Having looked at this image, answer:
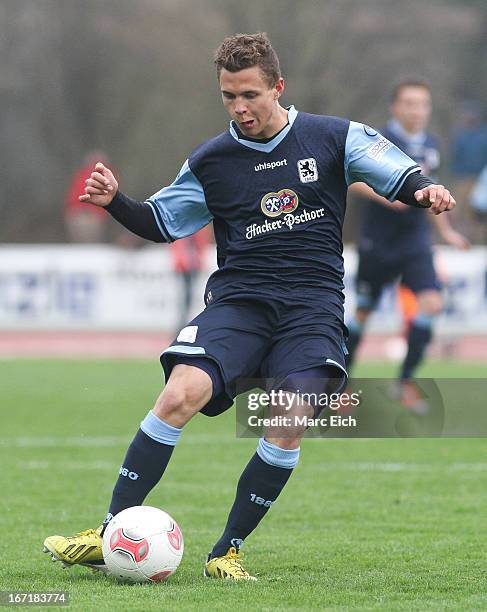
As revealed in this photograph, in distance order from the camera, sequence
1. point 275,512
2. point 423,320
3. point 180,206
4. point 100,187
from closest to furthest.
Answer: point 100,187
point 180,206
point 275,512
point 423,320

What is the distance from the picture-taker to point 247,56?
504 cm

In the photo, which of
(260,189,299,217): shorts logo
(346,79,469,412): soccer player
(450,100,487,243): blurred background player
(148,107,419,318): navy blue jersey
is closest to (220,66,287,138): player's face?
(148,107,419,318): navy blue jersey

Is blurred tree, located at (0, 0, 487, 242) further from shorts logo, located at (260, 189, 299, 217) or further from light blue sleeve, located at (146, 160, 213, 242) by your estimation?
shorts logo, located at (260, 189, 299, 217)

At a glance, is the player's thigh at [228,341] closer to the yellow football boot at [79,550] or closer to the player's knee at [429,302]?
the yellow football boot at [79,550]

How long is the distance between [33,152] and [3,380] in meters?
15.9

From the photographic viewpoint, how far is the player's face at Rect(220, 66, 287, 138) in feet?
16.5

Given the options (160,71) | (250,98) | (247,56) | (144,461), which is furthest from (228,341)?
(160,71)

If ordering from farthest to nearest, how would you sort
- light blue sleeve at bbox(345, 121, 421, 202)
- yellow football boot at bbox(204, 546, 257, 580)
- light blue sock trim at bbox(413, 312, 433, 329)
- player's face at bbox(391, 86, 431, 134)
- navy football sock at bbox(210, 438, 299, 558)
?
light blue sock trim at bbox(413, 312, 433, 329) → player's face at bbox(391, 86, 431, 134) → light blue sleeve at bbox(345, 121, 421, 202) → navy football sock at bbox(210, 438, 299, 558) → yellow football boot at bbox(204, 546, 257, 580)

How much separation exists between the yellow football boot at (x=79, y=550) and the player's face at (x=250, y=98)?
5.43 ft

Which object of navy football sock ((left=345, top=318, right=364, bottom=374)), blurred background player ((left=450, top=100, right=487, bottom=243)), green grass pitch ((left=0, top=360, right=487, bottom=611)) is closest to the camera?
green grass pitch ((left=0, top=360, right=487, bottom=611))

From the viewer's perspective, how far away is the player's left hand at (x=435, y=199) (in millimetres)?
4941

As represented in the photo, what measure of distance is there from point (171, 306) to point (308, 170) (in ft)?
44.2

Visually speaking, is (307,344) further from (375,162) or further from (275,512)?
(275,512)

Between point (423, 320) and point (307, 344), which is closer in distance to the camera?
point (307, 344)
